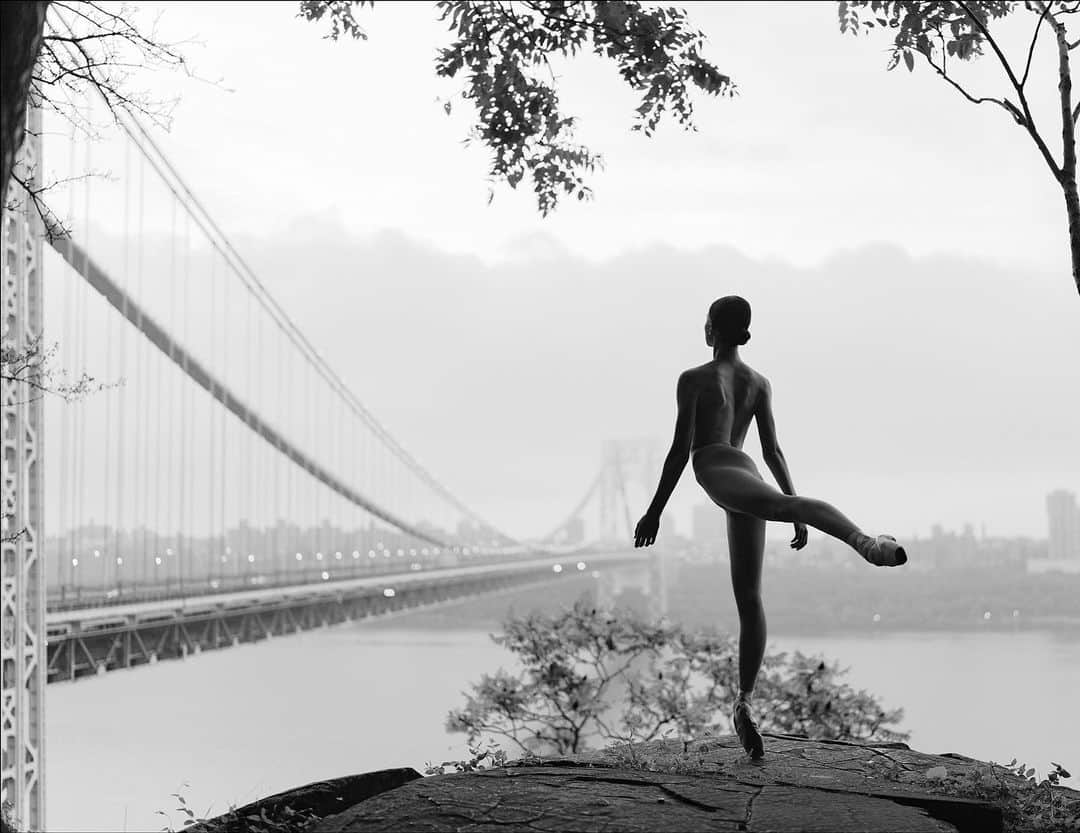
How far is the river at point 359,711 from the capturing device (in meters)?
16.2

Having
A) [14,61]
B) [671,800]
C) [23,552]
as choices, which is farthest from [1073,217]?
[23,552]

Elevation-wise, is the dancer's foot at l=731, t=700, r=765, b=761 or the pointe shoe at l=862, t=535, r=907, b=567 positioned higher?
the pointe shoe at l=862, t=535, r=907, b=567

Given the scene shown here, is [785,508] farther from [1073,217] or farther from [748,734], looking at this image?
[1073,217]

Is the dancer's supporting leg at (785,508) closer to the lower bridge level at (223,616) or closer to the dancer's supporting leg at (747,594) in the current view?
the dancer's supporting leg at (747,594)

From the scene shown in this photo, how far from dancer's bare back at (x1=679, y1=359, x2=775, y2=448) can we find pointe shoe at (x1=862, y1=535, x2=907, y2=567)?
3.09ft

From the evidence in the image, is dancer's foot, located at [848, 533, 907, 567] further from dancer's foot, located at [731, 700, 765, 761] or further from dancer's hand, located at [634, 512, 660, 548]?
dancer's foot, located at [731, 700, 765, 761]

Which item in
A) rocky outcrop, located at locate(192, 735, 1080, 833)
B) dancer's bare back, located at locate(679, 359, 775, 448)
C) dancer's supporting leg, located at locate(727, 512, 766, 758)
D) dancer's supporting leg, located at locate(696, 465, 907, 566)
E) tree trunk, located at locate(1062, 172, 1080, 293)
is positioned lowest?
rocky outcrop, located at locate(192, 735, 1080, 833)

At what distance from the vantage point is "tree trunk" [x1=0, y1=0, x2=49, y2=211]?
8.74 feet

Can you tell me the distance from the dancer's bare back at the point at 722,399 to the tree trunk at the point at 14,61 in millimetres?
2564

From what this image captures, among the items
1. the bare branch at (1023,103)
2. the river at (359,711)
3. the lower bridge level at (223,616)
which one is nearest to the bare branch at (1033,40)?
the bare branch at (1023,103)

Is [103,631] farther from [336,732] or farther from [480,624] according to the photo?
[480,624]

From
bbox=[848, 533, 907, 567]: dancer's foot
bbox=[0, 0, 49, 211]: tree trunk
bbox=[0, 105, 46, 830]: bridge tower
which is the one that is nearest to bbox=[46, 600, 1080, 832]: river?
bbox=[0, 105, 46, 830]: bridge tower

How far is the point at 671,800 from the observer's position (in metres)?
3.63

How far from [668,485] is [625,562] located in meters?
32.6
